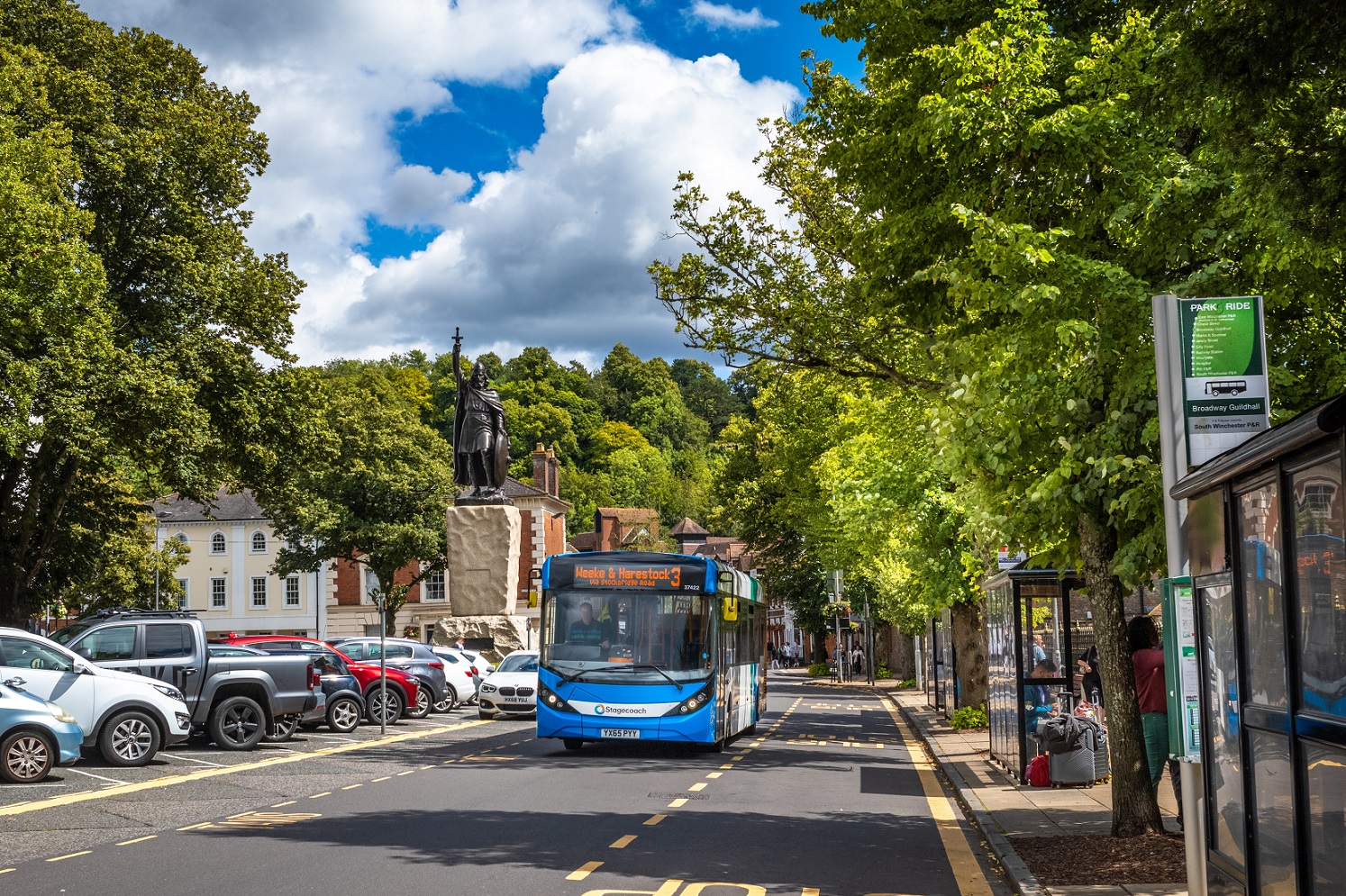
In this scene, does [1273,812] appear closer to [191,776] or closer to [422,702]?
[191,776]

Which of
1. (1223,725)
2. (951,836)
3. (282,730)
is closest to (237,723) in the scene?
(282,730)

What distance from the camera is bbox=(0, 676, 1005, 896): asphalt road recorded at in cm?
946

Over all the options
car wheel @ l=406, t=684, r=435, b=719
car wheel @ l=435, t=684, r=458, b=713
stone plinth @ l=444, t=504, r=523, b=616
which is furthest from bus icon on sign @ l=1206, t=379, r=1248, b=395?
stone plinth @ l=444, t=504, r=523, b=616

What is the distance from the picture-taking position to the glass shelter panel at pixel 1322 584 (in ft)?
17.3

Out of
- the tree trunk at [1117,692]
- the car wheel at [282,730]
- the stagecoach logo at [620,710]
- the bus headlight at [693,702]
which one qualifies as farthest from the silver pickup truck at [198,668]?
the tree trunk at [1117,692]

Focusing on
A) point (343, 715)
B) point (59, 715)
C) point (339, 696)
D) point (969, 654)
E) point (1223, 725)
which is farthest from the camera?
point (969, 654)

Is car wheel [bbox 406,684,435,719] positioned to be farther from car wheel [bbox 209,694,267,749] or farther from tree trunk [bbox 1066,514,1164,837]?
tree trunk [bbox 1066,514,1164,837]

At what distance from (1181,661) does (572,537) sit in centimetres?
11661

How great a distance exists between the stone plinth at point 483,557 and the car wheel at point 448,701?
17.4ft

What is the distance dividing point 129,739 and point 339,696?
737 centimetres

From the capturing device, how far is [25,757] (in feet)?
51.1

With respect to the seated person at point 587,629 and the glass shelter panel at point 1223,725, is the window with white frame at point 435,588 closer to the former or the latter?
the seated person at point 587,629

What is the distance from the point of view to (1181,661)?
7.59m

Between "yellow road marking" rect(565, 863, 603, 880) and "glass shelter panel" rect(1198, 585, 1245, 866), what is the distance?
430 centimetres
